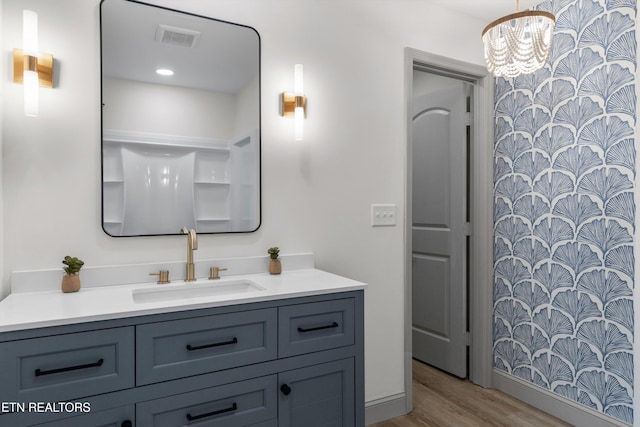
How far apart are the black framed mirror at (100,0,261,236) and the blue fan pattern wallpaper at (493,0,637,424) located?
170 centimetres

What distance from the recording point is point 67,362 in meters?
1.21

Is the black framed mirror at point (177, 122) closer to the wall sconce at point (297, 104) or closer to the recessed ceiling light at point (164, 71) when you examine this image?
the recessed ceiling light at point (164, 71)

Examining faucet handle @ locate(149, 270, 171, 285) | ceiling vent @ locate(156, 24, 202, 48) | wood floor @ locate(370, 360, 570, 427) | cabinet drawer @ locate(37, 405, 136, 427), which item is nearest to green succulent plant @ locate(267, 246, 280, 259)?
faucet handle @ locate(149, 270, 171, 285)

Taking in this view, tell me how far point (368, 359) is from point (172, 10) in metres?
2.08

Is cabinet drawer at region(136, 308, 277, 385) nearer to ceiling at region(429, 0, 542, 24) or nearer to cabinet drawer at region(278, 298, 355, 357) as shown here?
cabinet drawer at region(278, 298, 355, 357)

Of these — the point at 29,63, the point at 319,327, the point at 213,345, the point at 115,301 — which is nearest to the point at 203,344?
the point at 213,345

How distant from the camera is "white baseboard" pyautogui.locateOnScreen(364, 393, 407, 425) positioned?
2.31 metres

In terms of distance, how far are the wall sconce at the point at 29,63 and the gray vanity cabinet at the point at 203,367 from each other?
0.86m

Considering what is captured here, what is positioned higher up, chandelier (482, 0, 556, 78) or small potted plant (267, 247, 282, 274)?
chandelier (482, 0, 556, 78)

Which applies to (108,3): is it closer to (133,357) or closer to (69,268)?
(69,268)

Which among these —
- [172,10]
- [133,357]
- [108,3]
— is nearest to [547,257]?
[133,357]

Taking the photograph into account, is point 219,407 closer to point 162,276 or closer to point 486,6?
point 162,276

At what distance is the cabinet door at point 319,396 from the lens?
5.08 feet

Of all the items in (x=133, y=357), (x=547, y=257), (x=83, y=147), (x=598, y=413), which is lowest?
(x=598, y=413)
